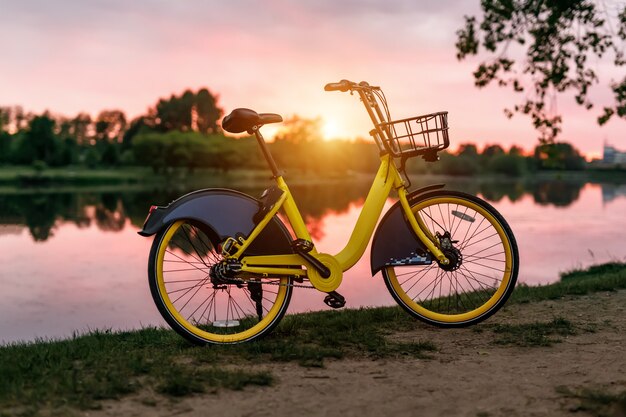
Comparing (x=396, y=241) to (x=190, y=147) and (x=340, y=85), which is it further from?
(x=190, y=147)

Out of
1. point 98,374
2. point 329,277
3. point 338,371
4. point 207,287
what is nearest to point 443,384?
point 338,371

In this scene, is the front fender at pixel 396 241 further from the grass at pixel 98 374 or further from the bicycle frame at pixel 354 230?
the grass at pixel 98 374

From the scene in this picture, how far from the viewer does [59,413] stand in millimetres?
3400

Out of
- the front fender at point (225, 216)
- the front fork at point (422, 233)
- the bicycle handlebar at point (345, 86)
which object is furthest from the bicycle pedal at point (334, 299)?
the bicycle handlebar at point (345, 86)

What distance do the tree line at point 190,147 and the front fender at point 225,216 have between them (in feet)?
255

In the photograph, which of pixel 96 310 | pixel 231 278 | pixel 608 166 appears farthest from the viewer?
pixel 608 166

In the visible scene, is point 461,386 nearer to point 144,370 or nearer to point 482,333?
point 482,333

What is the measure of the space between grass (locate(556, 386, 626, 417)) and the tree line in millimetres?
78315

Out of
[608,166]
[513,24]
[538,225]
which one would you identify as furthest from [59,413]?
[608,166]

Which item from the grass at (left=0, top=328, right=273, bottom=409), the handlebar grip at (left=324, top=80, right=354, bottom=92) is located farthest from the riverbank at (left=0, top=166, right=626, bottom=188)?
the grass at (left=0, top=328, right=273, bottom=409)

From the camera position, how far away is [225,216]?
495 centimetres

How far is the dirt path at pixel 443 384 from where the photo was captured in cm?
357

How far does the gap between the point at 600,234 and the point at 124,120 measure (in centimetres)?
12707

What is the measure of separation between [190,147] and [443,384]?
9784cm
